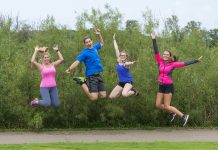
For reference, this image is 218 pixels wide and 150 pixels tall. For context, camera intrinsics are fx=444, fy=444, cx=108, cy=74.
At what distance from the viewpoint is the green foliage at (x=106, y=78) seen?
14828mm

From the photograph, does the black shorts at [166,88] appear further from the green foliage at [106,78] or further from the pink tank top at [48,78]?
the pink tank top at [48,78]

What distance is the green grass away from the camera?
11059mm

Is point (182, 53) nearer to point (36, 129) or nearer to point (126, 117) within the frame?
point (126, 117)

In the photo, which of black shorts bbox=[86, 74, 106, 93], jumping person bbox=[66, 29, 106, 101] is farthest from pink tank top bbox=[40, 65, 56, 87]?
black shorts bbox=[86, 74, 106, 93]

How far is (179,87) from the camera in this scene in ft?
49.8

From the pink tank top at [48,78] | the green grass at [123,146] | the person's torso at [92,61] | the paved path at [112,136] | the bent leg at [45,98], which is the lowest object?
the paved path at [112,136]

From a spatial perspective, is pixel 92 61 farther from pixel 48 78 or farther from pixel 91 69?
pixel 48 78

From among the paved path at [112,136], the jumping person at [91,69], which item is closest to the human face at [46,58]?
the jumping person at [91,69]

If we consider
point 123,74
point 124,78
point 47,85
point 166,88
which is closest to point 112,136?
point 124,78

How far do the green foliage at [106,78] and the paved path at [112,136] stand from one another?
722 millimetres

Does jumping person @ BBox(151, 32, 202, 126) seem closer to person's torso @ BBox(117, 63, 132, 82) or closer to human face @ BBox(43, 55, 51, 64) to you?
person's torso @ BBox(117, 63, 132, 82)

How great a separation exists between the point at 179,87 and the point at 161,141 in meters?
3.26

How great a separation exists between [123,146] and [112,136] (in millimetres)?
2041

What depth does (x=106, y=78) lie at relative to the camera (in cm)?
1480
